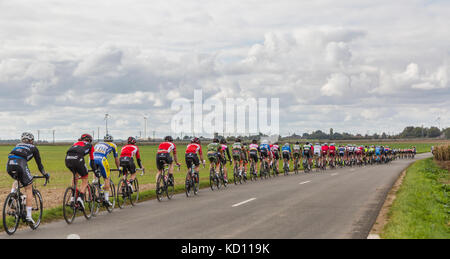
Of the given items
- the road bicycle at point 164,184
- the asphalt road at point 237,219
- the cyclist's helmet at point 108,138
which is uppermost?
the cyclist's helmet at point 108,138

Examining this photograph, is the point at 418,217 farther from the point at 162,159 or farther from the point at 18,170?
the point at 18,170

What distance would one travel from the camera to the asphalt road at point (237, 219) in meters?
9.73

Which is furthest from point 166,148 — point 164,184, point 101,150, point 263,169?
point 263,169

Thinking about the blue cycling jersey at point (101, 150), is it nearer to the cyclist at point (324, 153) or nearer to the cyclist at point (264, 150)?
the cyclist at point (264, 150)

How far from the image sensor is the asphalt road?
31.9ft

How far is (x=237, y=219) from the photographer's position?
11.6 m

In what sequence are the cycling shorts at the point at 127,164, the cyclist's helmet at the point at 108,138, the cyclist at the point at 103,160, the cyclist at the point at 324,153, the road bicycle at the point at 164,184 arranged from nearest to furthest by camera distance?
the cyclist at the point at 103,160 → the cyclist's helmet at the point at 108,138 → the cycling shorts at the point at 127,164 → the road bicycle at the point at 164,184 → the cyclist at the point at 324,153

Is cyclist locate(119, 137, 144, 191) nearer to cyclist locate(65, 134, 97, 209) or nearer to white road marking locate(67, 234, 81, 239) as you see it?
cyclist locate(65, 134, 97, 209)

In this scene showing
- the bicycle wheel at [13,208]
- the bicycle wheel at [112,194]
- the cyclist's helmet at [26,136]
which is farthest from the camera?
the bicycle wheel at [112,194]

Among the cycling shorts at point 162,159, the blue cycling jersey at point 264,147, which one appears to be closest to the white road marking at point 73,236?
the cycling shorts at point 162,159
